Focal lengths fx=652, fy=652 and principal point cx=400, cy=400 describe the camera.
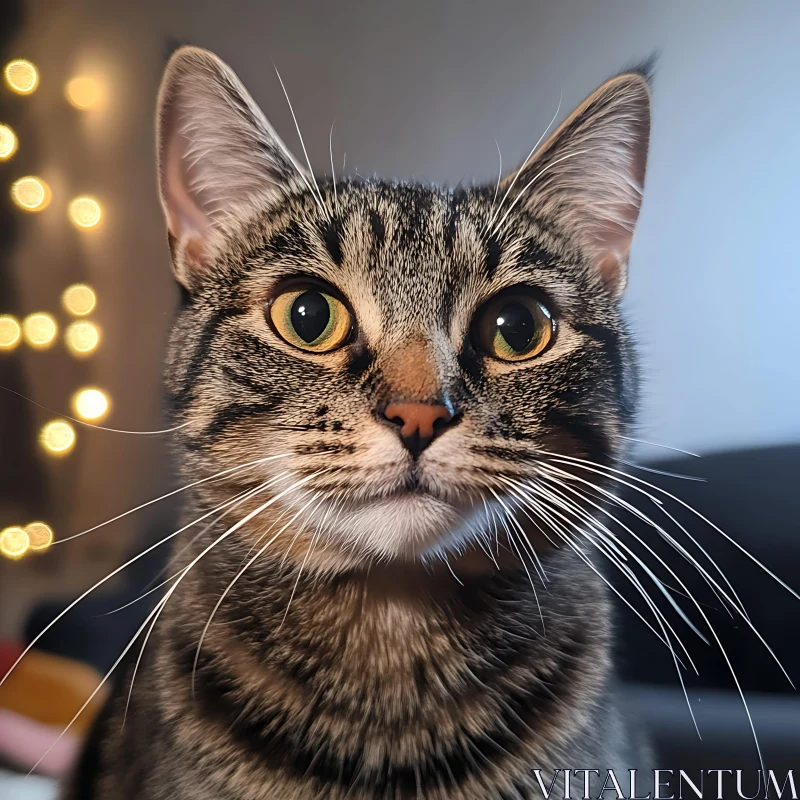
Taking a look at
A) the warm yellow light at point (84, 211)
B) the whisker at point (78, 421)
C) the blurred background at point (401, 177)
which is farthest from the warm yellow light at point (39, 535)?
the warm yellow light at point (84, 211)

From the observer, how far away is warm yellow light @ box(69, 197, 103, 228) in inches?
30.0

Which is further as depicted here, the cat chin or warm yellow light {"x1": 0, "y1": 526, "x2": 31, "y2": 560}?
warm yellow light {"x1": 0, "y1": 526, "x2": 31, "y2": 560}

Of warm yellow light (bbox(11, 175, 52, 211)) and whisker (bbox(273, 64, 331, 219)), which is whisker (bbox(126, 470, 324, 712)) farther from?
warm yellow light (bbox(11, 175, 52, 211))

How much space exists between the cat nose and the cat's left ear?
0.31 metres

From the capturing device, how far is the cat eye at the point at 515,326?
71 cm

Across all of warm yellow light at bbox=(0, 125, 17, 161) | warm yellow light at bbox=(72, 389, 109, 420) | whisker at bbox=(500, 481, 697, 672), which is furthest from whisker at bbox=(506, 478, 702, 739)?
warm yellow light at bbox=(0, 125, 17, 161)

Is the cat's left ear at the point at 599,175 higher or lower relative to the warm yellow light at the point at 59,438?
higher

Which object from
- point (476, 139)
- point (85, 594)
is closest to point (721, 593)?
point (476, 139)

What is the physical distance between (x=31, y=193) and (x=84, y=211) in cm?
7

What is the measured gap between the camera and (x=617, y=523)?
748 millimetres

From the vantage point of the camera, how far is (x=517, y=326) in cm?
72

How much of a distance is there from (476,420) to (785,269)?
50cm

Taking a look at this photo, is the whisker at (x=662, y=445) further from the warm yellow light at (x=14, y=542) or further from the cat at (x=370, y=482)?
the warm yellow light at (x=14, y=542)

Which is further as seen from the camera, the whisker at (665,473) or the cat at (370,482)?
the whisker at (665,473)
